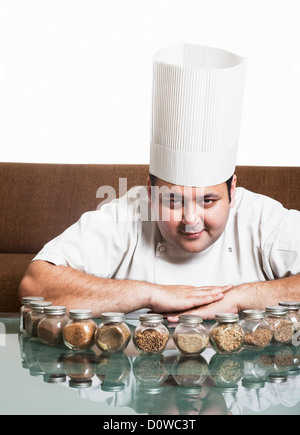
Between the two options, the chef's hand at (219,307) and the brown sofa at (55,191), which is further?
the brown sofa at (55,191)

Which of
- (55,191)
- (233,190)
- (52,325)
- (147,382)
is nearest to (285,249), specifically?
(233,190)

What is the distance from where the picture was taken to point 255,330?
1363 millimetres

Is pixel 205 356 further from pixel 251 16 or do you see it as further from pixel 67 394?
pixel 251 16

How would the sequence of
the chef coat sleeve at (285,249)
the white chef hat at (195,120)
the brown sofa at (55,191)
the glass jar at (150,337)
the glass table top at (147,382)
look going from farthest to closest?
1. the brown sofa at (55,191)
2. the chef coat sleeve at (285,249)
3. the white chef hat at (195,120)
4. the glass jar at (150,337)
5. the glass table top at (147,382)

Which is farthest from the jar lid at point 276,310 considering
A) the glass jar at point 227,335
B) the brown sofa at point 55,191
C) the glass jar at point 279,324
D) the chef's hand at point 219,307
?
the brown sofa at point 55,191

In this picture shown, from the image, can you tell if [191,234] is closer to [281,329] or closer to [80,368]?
[281,329]

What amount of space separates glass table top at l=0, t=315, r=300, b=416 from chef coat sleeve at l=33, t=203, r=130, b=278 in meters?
0.64

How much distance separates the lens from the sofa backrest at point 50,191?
2.89m

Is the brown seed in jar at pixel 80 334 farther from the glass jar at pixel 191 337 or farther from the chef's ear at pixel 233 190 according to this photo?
the chef's ear at pixel 233 190

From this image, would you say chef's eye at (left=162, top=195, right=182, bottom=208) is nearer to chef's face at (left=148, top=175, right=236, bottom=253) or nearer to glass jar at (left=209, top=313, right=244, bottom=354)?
chef's face at (left=148, top=175, right=236, bottom=253)

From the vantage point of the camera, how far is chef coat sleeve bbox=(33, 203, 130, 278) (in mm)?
2064

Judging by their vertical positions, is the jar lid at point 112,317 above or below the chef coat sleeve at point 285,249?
above

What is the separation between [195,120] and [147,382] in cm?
95

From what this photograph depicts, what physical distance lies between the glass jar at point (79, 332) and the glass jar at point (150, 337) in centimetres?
9
